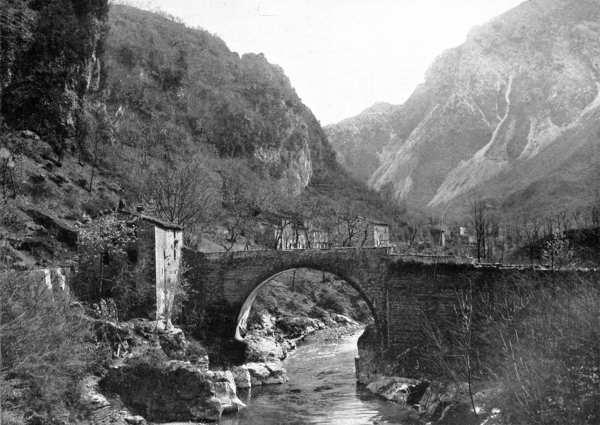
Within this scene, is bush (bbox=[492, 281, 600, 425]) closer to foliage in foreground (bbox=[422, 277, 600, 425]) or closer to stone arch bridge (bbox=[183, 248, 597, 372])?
foliage in foreground (bbox=[422, 277, 600, 425])

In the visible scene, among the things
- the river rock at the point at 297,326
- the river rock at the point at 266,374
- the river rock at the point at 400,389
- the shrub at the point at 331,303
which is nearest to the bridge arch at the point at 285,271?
the river rock at the point at 266,374

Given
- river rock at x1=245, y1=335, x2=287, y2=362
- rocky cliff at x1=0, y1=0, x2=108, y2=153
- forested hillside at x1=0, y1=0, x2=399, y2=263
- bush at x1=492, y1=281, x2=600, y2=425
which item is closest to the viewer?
bush at x1=492, y1=281, x2=600, y2=425

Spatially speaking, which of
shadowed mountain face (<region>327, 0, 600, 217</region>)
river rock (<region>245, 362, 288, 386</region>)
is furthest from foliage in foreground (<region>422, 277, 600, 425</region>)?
shadowed mountain face (<region>327, 0, 600, 217</region>)

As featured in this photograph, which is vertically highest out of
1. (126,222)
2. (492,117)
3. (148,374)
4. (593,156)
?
(492,117)

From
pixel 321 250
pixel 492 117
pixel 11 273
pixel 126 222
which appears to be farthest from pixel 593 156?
pixel 11 273

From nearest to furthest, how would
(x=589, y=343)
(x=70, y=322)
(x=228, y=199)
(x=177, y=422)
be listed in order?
(x=589, y=343) → (x=70, y=322) → (x=177, y=422) → (x=228, y=199)

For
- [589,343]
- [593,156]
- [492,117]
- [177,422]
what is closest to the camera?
[589,343]

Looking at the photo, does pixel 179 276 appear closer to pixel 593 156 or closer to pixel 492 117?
pixel 593 156
